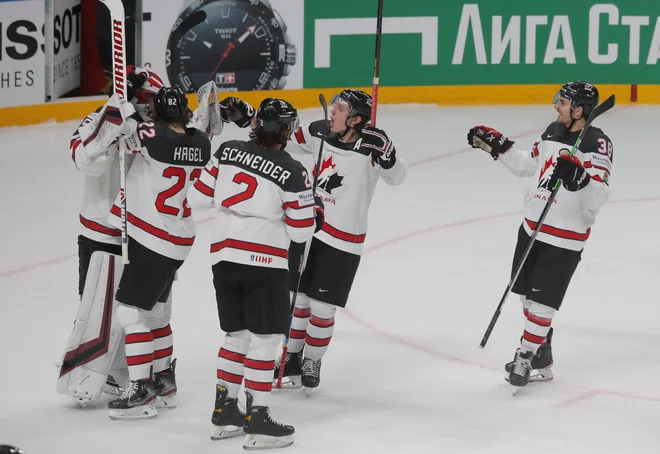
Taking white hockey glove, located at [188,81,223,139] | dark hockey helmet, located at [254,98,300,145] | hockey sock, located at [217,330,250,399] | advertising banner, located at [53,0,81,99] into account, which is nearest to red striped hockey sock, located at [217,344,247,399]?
hockey sock, located at [217,330,250,399]

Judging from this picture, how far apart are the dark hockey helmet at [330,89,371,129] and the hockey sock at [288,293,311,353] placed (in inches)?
31.7

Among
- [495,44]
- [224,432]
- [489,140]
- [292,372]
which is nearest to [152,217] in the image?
[224,432]

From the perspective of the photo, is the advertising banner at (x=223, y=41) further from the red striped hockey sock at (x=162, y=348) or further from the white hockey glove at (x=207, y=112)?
the red striped hockey sock at (x=162, y=348)

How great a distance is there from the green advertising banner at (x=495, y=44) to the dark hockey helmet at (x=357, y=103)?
5.96 m

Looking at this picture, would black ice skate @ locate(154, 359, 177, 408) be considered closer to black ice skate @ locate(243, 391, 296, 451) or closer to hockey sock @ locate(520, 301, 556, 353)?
black ice skate @ locate(243, 391, 296, 451)

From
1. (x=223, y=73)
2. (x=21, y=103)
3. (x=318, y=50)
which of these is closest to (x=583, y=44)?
(x=318, y=50)

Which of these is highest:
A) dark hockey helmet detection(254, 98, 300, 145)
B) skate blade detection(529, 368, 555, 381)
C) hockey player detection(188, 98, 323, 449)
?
dark hockey helmet detection(254, 98, 300, 145)

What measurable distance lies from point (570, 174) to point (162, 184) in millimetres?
1614

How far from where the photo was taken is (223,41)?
408 inches

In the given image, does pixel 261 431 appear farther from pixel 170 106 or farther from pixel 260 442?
pixel 170 106

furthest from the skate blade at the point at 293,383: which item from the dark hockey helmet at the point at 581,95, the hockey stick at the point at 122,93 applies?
the dark hockey helmet at the point at 581,95

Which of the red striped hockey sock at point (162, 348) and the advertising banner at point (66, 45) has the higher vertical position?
the advertising banner at point (66, 45)

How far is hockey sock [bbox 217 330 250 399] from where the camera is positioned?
4.51 m

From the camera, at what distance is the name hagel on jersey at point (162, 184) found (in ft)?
15.1
